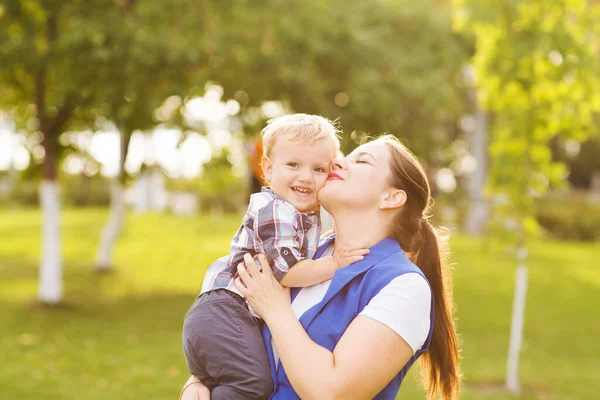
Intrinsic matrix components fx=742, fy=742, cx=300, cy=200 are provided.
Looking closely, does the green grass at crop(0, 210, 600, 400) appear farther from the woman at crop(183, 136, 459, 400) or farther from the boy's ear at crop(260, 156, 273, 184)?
the boy's ear at crop(260, 156, 273, 184)

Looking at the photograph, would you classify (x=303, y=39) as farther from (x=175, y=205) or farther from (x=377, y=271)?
(x=175, y=205)

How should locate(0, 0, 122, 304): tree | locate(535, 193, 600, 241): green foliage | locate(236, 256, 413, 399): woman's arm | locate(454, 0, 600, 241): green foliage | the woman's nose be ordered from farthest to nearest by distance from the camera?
locate(535, 193, 600, 241): green foliage, locate(0, 0, 122, 304): tree, locate(454, 0, 600, 241): green foliage, the woman's nose, locate(236, 256, 413, 399): woman's arm

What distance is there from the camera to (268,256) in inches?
99.6

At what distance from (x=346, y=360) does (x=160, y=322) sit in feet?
33.5

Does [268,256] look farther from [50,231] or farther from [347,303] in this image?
[50,231]

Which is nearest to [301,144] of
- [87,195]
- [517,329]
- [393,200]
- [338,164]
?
[338,164]

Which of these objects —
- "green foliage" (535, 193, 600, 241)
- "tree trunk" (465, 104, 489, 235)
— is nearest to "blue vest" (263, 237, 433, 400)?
"tree trunk" (465, 104, 489, 235)

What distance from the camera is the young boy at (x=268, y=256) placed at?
2.46m

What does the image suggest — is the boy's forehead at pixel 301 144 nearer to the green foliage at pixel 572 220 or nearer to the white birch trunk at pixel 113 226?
the white birch trunk at pixel 113 226

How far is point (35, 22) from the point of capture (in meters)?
10.9

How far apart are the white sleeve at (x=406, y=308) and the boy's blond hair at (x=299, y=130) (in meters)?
0.63

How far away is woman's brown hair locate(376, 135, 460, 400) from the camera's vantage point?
102 inches

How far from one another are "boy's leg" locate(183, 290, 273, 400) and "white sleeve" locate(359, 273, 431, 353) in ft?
1.40

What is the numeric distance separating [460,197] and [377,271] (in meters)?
16.5
